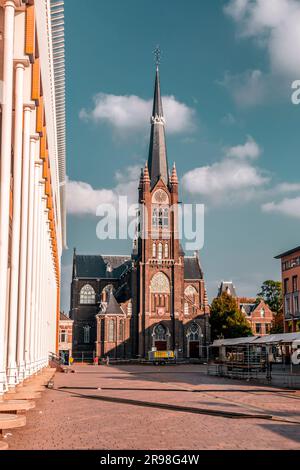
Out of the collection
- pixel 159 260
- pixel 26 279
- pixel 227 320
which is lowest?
pixel 227 320

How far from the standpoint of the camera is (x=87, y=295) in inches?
4294

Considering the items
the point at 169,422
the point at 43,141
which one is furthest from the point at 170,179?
the point at 169,422

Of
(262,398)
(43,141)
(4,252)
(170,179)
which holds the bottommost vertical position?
(262,398)

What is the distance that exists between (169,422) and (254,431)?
7.79 feet

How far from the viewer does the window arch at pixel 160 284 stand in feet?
299

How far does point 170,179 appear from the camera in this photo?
3802 inches

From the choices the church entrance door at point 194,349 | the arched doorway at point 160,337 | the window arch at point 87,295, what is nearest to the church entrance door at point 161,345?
the arched doorway at point 160,337

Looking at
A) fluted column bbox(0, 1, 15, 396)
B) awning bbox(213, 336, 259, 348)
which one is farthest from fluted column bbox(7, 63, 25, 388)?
awning bbox(213, 336, 259, 348)

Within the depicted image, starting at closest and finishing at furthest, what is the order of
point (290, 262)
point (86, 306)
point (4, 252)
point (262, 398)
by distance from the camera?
point (4, 252) < point (262, 398) < point (290, 262) < point (86, 306)

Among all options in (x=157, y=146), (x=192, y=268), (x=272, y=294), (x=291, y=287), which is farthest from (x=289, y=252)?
(x=272, y=294)

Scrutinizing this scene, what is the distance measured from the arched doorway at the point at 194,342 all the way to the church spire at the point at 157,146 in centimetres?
2445

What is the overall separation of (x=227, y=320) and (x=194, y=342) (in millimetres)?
6417

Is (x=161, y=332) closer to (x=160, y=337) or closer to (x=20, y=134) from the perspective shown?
(x=160, y=337)
